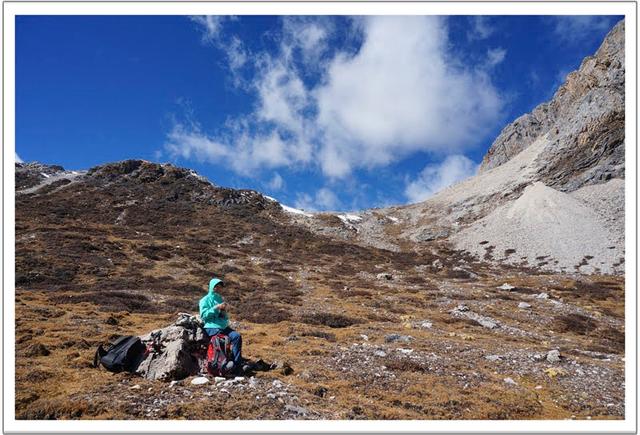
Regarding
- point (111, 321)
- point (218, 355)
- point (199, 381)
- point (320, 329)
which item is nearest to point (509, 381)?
point (218, 355)

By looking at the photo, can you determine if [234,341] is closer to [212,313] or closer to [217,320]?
[217,320]

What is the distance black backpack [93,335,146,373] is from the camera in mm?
10227

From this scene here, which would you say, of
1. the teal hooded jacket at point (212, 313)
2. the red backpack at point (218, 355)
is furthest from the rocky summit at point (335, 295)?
the teal hooded jacket at point (212, 313)

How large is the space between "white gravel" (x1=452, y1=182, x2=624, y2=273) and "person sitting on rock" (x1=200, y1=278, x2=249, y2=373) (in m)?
43.8

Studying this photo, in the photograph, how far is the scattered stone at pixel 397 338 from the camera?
53.0 feet

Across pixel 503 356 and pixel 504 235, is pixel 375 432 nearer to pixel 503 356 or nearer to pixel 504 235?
pixel 503 356

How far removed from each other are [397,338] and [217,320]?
8.74m

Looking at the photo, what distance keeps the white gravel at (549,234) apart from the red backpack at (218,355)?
44.0m

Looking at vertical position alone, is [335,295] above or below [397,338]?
above

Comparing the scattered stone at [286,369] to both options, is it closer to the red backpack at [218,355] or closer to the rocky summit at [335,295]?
the rocky summit at [335,295]

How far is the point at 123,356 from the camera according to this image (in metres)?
10.3

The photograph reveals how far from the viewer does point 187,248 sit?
4712 cm

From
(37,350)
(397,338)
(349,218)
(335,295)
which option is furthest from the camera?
(349,218)
